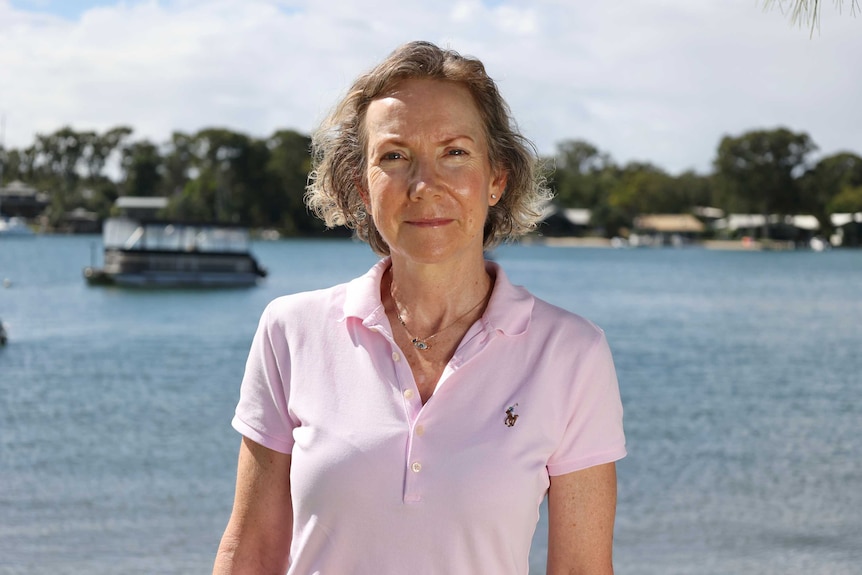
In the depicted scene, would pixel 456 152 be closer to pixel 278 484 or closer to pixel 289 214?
pixel 278 484

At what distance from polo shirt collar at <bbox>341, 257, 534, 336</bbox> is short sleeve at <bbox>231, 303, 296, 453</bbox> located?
0.15 meters

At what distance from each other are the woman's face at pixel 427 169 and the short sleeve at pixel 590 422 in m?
0.33

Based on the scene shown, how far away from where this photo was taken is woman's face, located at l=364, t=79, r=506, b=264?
1.99 m

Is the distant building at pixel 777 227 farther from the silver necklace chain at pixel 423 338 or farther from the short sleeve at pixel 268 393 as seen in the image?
the short sleeve at pixel 268 393

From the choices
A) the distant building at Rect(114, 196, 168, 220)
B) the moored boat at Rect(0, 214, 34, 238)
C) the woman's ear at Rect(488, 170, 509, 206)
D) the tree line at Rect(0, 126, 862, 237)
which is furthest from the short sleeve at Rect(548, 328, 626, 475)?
the moored boat at Rect(0, 214, 34, 238)

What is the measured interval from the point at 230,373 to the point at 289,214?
3899 inches

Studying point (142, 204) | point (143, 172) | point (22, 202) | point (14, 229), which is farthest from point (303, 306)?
point (22, 202)

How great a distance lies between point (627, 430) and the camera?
16344mm

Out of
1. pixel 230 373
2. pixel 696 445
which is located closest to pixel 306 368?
pixel 696 445

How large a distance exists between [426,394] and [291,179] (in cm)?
11072

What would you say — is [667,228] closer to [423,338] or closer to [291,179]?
[291,179]

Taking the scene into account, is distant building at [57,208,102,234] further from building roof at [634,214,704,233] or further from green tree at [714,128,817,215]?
green tree at [714,128,817,215]

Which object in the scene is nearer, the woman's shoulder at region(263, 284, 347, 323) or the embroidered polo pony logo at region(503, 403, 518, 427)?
the embroidered polo pony logo at region(503, 403, 518, 427)

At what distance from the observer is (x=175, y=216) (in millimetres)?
116625
